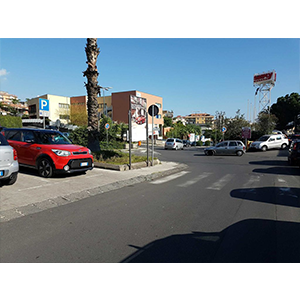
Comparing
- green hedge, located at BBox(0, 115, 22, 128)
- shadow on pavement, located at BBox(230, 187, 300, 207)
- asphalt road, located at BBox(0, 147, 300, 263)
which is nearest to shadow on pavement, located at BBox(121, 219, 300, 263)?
asphalt road, located at BBox(0, 147, 300, 263)

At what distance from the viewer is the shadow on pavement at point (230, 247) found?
343 centimetres

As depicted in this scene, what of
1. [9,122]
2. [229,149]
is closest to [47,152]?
[229,149]

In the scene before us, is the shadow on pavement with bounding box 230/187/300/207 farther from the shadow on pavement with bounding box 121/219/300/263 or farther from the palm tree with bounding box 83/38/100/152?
the palm tree with bounding box 83/38/100/152

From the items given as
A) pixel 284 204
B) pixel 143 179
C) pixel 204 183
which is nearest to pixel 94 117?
pixel 143 179

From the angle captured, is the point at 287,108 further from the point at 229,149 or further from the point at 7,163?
the point at 7,163

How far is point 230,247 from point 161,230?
122cm

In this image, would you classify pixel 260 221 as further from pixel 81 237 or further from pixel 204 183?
pixel 204 183

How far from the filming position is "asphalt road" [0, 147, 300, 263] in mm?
3543

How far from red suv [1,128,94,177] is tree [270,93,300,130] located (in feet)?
200

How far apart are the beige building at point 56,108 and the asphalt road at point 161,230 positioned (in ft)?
188

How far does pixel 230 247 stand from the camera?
3.81 m

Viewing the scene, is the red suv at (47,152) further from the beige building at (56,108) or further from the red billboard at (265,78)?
the red billboard at (265,78)

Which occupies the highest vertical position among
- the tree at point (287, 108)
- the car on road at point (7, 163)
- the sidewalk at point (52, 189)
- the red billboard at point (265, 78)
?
the red billboard at point (265, 78)

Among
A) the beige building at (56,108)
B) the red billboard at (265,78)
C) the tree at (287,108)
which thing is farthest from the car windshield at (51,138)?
the tree at (287,108)
